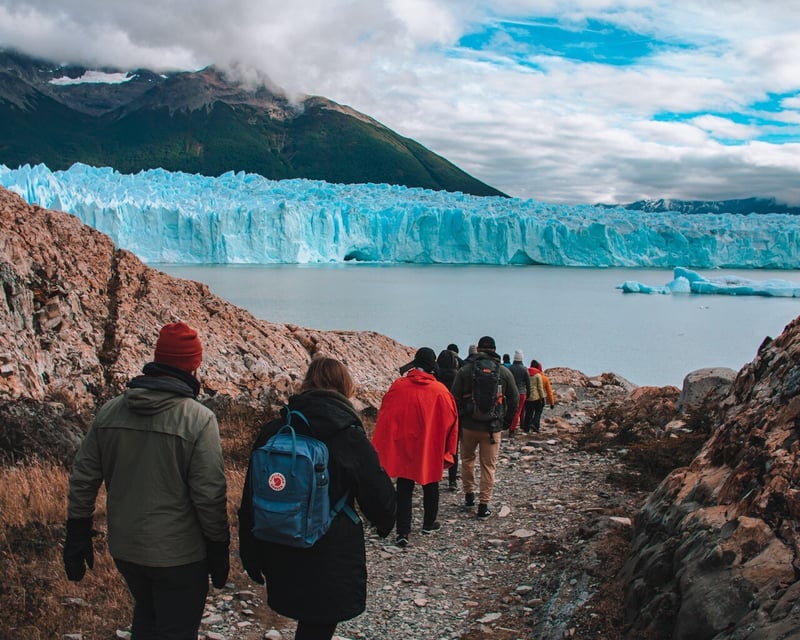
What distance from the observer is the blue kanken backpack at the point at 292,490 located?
217 centimetres

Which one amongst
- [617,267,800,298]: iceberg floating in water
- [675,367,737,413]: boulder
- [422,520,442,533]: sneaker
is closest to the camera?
[422,520,442,533]: sneaker

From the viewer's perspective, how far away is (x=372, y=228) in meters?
56.5

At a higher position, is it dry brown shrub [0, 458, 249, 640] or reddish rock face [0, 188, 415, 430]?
reddish rock face [0, 188, 415, 430]

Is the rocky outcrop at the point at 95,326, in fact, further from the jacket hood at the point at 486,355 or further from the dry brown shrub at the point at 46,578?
the jacket hood at the point at 486,355

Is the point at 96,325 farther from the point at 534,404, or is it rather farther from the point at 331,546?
the point at 331,546

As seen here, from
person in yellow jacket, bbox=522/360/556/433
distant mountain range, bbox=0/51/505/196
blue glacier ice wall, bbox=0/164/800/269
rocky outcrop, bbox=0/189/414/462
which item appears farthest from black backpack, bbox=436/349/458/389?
distant mountain range, bbox=0/51/505/196

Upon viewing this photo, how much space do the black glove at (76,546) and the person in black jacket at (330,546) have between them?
0.52m

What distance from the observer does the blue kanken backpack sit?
85.4 inches

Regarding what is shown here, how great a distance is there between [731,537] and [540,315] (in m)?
30.5

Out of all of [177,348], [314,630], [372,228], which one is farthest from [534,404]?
[372,228]

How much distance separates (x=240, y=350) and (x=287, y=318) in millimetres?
18376

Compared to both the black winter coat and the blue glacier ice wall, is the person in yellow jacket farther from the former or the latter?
the blue glacier ice wall

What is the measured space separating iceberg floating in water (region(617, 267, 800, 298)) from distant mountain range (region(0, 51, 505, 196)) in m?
90.8

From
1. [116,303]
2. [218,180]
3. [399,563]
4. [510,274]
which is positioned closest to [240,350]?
[116,303]
